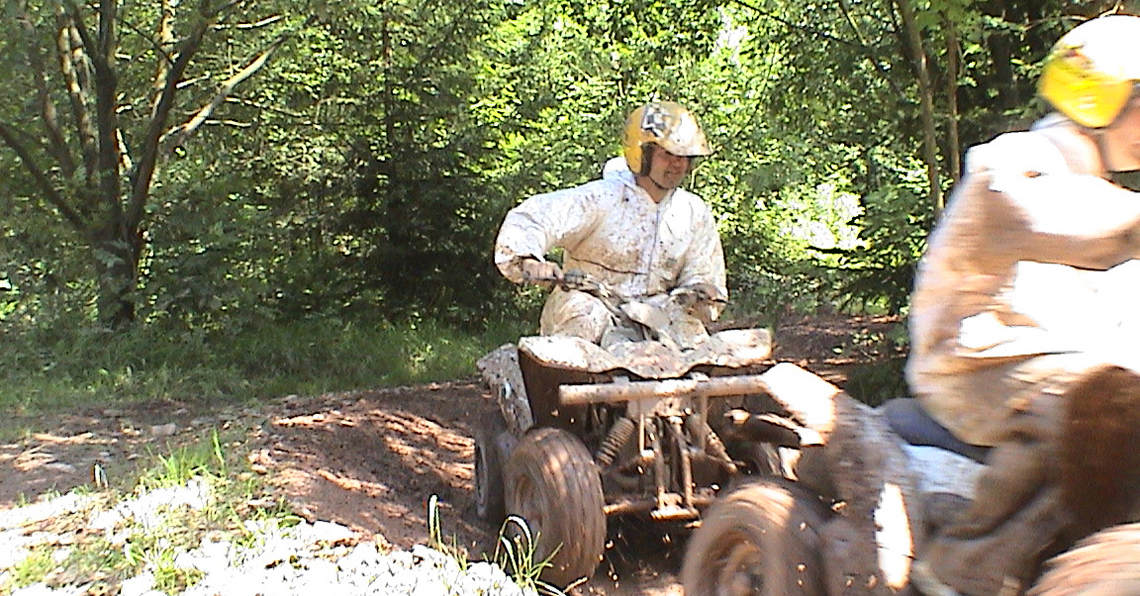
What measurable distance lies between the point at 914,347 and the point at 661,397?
6.94ft

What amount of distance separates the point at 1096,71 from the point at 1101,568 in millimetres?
1093

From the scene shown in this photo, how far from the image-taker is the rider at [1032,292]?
260cm

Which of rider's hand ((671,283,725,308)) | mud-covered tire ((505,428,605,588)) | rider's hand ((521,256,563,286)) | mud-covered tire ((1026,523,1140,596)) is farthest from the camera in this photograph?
rider's hand ((671,283,725,308))

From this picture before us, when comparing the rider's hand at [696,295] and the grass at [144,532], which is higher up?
the rider's hand at [696,295]

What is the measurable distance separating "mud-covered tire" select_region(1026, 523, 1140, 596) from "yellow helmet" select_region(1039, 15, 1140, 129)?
921 millimetres

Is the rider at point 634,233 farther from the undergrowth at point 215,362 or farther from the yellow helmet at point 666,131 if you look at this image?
the undergrowth at point 215,362

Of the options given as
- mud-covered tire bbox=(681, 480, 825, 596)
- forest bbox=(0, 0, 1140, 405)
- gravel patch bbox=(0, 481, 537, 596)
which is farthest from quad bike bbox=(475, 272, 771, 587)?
forest bbox=(0, 0, 1140, 405)

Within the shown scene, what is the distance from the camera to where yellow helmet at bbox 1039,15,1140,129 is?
8.91 feet

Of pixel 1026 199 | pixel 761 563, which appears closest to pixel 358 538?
pixel 761 563

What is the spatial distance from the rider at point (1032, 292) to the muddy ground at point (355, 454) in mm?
2749

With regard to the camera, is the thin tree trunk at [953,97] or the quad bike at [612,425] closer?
the quad bike at [612,425]

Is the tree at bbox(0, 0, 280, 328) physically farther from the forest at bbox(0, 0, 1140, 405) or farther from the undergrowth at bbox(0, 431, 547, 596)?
the undergrowth at bbox(0, 431, 547, 596)

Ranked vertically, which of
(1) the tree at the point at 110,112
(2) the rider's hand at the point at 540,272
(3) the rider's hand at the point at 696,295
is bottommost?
(3) the rider's hand at the point at 696,295

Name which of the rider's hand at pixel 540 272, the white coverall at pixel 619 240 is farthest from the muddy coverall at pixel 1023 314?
the white coverall at pixel 619 240
